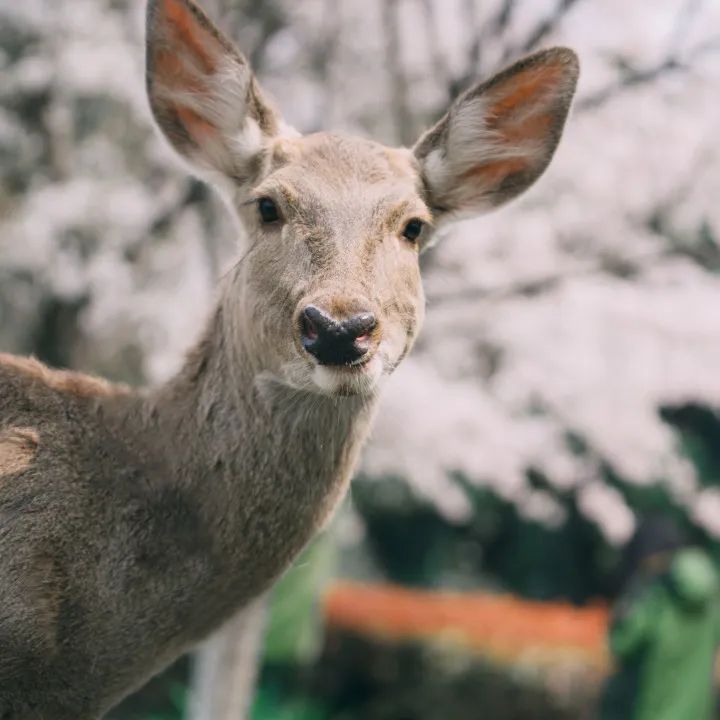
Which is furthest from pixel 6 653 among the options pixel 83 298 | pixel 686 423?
pixel 686 423

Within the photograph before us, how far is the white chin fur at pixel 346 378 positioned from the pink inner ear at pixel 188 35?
1.05 meters

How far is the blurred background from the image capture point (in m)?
8.96

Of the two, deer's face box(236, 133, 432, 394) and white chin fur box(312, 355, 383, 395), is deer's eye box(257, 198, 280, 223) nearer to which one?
deer's face box(236, 133, 432, 394)

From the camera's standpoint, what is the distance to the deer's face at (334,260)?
270 centimetres

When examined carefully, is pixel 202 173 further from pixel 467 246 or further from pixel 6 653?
pixel 467 246

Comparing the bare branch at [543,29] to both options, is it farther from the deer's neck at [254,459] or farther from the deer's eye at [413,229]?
the deer's neck at [254,459]

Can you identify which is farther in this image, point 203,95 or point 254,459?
point 203,95

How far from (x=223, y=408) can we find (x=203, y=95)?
35.2 inches

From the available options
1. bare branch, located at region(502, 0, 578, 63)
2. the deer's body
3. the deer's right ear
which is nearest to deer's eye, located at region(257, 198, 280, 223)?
the deer's right ear

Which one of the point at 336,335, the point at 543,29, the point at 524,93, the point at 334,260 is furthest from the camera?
the point at 543,29

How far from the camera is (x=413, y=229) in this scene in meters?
3.18

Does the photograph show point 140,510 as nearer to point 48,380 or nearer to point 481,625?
point 48,380

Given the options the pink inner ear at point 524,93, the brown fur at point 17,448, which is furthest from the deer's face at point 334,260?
the brown fur at point 17,448

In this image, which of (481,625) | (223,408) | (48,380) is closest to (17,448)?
(48,380)
